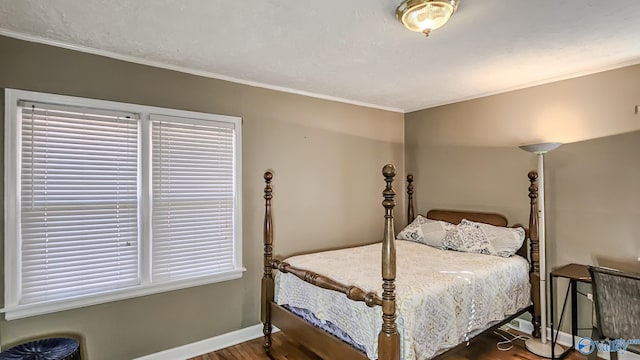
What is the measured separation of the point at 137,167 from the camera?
259cm

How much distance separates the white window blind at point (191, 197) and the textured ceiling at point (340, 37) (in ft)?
1.84

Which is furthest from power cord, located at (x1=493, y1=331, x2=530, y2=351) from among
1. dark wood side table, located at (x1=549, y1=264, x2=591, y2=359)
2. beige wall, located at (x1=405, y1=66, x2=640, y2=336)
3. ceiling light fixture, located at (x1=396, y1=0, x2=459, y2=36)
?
ceiling light fixture, located at (x1=396, y1=0, x2=459, y2=36)

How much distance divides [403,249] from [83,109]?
2.96 m

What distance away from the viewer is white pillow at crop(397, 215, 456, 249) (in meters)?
3.51

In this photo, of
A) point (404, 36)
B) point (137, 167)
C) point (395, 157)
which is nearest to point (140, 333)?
point (137, 167)

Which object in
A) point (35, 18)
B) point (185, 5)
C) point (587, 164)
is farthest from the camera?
point (587, 164)

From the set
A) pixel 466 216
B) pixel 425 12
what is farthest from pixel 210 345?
pixel 425 12

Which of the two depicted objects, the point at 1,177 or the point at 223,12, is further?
the point at 1,177

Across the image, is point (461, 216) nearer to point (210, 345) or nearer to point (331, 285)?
point (331, 285)

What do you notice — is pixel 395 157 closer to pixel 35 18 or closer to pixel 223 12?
pixel 223 12

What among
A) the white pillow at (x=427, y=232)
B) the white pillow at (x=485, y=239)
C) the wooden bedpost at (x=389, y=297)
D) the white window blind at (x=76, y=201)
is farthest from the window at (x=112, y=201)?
the white pillow at (x=485, y=239)

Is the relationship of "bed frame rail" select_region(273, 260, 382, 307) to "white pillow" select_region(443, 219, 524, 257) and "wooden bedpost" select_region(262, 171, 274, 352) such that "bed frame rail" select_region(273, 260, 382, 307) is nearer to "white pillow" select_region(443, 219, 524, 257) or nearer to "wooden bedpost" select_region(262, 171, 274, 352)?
"wooden bedpost" select_region(262, 171, 274, 352)

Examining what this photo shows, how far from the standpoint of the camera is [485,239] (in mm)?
3182

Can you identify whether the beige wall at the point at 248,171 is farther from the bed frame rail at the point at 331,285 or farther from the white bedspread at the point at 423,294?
the bed frame rail at the point at 331,285
